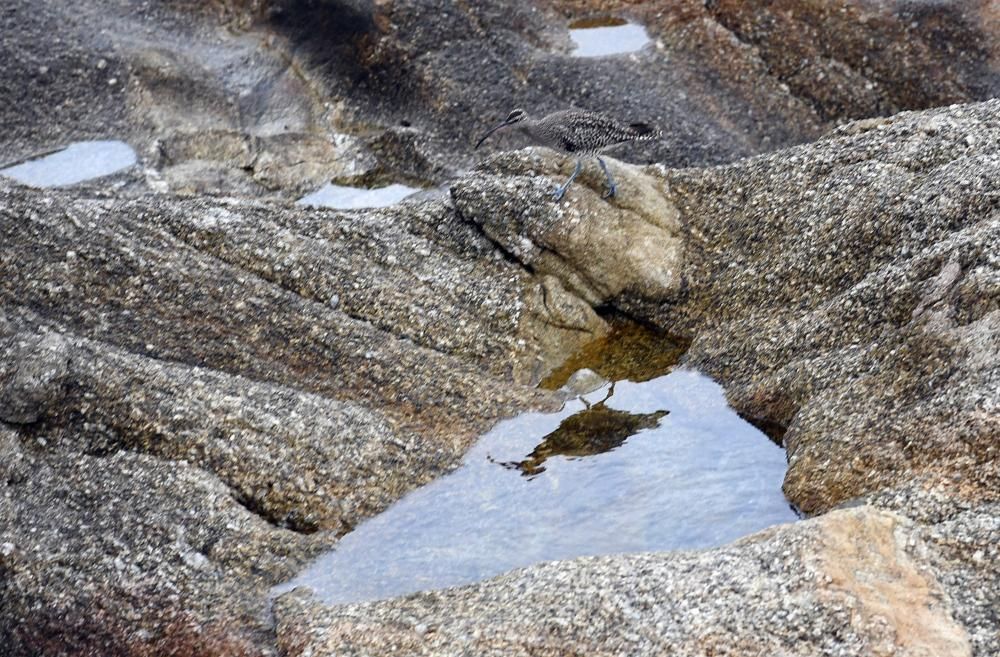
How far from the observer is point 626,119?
1380 cm

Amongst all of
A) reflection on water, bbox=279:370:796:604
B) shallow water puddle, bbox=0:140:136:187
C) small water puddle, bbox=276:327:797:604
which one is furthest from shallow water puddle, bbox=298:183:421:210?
reflection on water, bbox=279:370:796:604

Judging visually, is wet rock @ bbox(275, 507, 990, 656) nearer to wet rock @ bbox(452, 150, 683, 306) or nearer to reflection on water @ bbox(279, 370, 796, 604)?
reflection on water @ bbox(279, 370, 796, 604)

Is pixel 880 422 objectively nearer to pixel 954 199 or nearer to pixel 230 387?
pixel 954 199

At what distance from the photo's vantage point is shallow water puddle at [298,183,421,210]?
1270 centimetres

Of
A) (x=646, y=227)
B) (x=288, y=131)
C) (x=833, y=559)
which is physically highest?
(x=833, y=559)

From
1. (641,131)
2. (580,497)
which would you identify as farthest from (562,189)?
(580,497)

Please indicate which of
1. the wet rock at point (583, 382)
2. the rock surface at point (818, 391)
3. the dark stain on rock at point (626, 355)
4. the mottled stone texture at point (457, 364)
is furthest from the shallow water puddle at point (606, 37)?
the wet rock at point (583, 382)

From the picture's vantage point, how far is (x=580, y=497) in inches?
317

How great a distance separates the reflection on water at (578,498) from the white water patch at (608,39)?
6.61 metres

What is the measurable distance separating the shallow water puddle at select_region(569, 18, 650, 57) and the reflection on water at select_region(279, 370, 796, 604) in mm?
6632

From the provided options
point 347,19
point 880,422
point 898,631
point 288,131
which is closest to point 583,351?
point 880,422

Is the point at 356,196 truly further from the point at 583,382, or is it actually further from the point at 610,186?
the point at 583,382

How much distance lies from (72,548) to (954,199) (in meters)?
6.08

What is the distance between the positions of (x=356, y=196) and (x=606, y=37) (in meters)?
4.06
